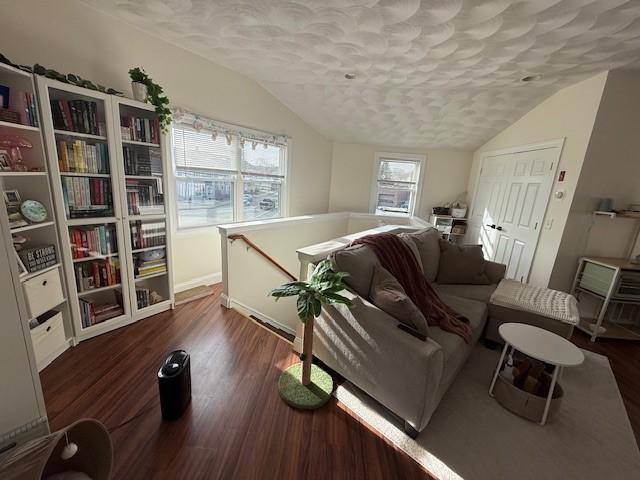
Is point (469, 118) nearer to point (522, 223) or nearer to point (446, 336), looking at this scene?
point (522, 223)

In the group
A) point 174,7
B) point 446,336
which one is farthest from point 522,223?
point 174,7

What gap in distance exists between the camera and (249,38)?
2.26 meters

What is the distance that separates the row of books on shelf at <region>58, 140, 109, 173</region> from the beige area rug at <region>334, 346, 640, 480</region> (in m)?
2.46

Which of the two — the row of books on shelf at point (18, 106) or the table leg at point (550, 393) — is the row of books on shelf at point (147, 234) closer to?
the row of books on shelf at point (18, 106)

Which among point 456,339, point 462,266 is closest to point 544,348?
point 456,339

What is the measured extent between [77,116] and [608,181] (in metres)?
4.78

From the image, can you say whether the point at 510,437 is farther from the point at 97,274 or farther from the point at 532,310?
the point at 97,274

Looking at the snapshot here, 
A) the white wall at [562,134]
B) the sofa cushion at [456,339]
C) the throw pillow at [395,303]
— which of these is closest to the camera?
the throw pillow at [395,303]

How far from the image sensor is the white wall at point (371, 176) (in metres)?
4.67

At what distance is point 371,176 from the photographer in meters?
4.86

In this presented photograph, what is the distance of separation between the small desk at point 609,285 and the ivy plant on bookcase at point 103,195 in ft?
14.1

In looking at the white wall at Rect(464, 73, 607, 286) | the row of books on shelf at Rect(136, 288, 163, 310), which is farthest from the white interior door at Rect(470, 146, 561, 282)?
the row of books on shelf at Rect(136, 288, 163, 310)

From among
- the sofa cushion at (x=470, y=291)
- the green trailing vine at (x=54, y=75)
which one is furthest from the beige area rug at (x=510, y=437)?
the green trailing vine at (x=54, y=75)

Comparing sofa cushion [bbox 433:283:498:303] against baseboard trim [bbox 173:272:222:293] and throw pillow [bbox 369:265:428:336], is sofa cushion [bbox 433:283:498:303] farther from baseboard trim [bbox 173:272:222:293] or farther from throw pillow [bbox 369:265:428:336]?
baseboard trim [bbox 173:272:222:293]
